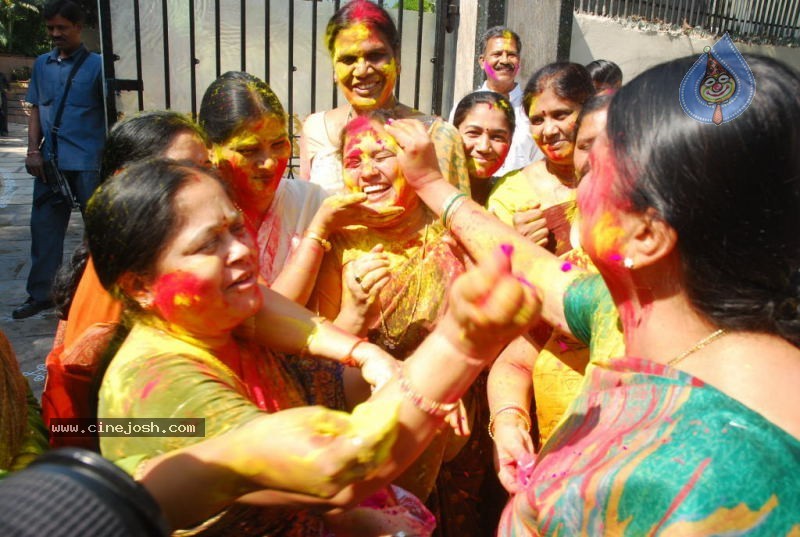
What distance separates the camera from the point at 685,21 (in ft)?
24.3

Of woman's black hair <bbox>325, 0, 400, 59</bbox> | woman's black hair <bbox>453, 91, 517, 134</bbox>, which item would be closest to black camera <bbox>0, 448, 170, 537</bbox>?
woman's black hair <bbox>453, 91, 517, 134</bbox>

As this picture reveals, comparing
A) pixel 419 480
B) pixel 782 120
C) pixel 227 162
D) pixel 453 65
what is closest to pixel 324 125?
pixel 227 162

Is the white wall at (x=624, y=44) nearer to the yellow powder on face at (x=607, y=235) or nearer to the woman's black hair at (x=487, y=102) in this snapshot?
the woman's black hair at (x=487, y=102)

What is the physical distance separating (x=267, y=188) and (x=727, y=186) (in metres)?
1.74

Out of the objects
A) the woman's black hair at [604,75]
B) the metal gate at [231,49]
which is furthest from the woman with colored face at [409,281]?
the woman's black hair at [604,75]

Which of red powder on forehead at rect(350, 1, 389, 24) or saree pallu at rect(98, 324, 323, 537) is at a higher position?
red powder on forehead at rect(350, 1, 389, 24)

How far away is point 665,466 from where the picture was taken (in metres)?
1.00

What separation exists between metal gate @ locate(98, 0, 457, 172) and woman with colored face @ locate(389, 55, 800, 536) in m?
3.39

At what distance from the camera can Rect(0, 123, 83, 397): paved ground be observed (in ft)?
14.0

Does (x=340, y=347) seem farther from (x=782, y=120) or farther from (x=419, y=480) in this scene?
(x=782, y=120)

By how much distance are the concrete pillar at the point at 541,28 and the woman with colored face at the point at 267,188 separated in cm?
380

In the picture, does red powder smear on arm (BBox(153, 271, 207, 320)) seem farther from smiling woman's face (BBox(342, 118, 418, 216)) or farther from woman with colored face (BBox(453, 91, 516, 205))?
woman with colored face (BBox(453, 91, 516, 205))

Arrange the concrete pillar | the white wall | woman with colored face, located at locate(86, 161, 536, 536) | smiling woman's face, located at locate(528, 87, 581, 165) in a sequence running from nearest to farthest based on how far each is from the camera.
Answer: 1. woman with colored face, located at locate(86, 161, 536, 536)
2. smiling woman's face, located at locate(528, 87, 581, 165)
3. the concrete pillar
4. the white wall

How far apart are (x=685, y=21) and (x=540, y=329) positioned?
22.2 feet
